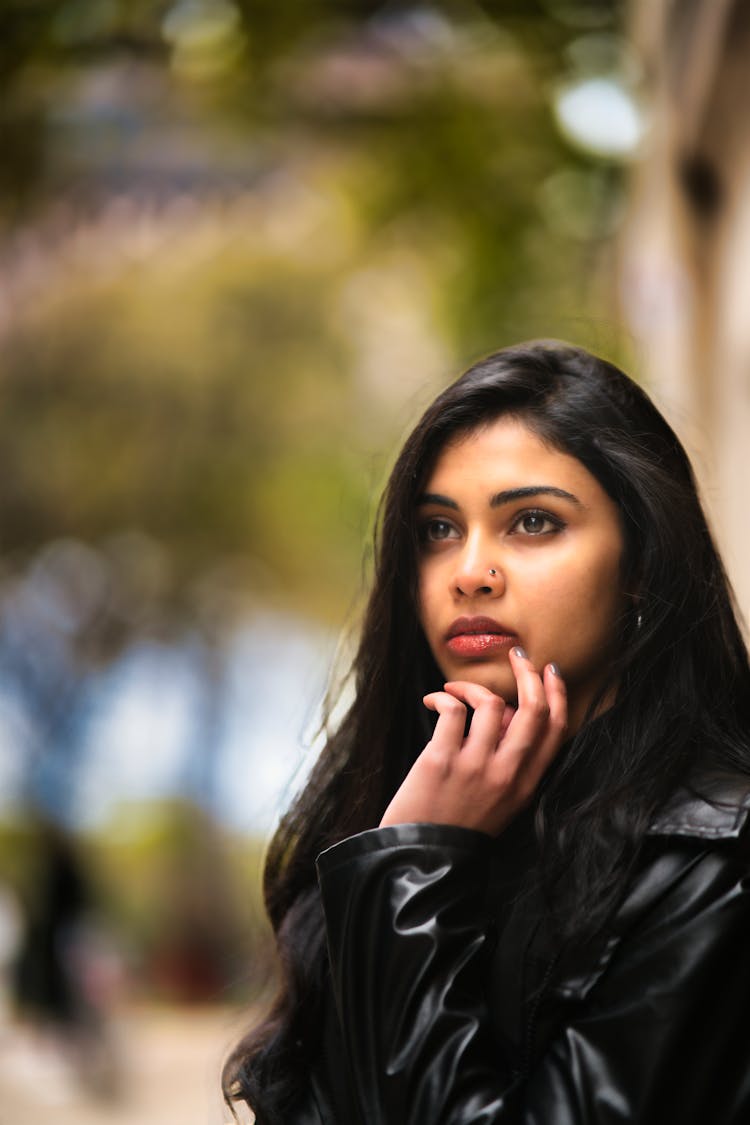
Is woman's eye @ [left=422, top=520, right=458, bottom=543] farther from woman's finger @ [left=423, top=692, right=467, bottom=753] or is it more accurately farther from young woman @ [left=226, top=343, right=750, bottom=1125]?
woman's finger @ [left=423, top=692, right=467, bottom=753]

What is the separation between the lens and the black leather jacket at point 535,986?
1.55 metres

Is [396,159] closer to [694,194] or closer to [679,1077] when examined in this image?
[694,194]

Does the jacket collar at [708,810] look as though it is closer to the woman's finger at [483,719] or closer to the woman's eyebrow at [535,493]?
the woman's finger at [483,719]

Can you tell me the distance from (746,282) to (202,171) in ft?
17.9

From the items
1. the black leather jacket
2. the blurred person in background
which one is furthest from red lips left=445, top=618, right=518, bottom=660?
the blurred person in background

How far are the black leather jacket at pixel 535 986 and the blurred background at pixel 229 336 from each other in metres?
0.44

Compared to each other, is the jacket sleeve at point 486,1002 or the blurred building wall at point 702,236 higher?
the blurred building wall at point 702,236

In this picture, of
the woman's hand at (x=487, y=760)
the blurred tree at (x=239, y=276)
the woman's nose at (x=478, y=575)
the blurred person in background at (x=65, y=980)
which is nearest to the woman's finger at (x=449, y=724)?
the woman's hand at (x=487, y=760)

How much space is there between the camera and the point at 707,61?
4.61 m

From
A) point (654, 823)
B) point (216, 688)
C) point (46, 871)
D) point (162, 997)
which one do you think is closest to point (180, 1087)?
point (46, 871)

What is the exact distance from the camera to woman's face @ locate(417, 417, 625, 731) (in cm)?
179

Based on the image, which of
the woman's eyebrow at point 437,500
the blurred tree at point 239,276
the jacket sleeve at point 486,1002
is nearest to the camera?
the jacket sleeve at point 486,1002

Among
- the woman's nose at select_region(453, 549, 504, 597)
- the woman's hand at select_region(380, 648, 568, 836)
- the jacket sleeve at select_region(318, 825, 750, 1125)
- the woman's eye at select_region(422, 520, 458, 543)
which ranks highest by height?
the woman's eye at select_region(422, 520, 458, 543)

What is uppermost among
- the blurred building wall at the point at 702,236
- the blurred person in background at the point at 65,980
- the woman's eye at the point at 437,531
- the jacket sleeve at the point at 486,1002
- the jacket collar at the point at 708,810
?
the blurred building wall at the point at 702,236
